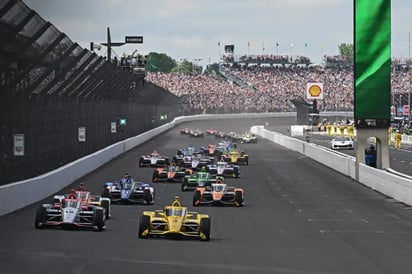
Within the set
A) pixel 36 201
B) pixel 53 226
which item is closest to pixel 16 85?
pixel 36 201

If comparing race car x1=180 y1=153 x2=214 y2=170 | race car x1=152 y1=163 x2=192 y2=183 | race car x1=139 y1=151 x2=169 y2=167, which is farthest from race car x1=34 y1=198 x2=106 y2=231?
race car x1=139 y1=151 x2=169 y2=167

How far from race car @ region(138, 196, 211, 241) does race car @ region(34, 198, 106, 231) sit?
147 cm

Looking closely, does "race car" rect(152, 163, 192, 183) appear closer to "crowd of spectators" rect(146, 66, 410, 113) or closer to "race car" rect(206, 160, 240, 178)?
"race car" rect(206, 160, 240, 178)

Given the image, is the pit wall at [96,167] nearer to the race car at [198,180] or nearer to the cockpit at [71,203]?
the cockpit at [71,203]

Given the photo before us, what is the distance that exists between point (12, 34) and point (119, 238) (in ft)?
19.1

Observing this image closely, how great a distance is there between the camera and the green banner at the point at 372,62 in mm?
37000

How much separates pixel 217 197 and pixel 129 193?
2.48 m

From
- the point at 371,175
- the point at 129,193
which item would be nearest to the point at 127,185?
the point at 129,193

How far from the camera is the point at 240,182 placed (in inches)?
1453

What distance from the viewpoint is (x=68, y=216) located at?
19375mm

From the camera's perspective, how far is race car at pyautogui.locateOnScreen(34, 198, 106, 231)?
63.2 feet

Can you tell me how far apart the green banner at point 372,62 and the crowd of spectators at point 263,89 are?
89.6 metres

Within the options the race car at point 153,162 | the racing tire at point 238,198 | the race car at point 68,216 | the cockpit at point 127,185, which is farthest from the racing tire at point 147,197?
the race car at point 153,162

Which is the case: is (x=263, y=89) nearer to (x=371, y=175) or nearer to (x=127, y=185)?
(x=371, y=175)
